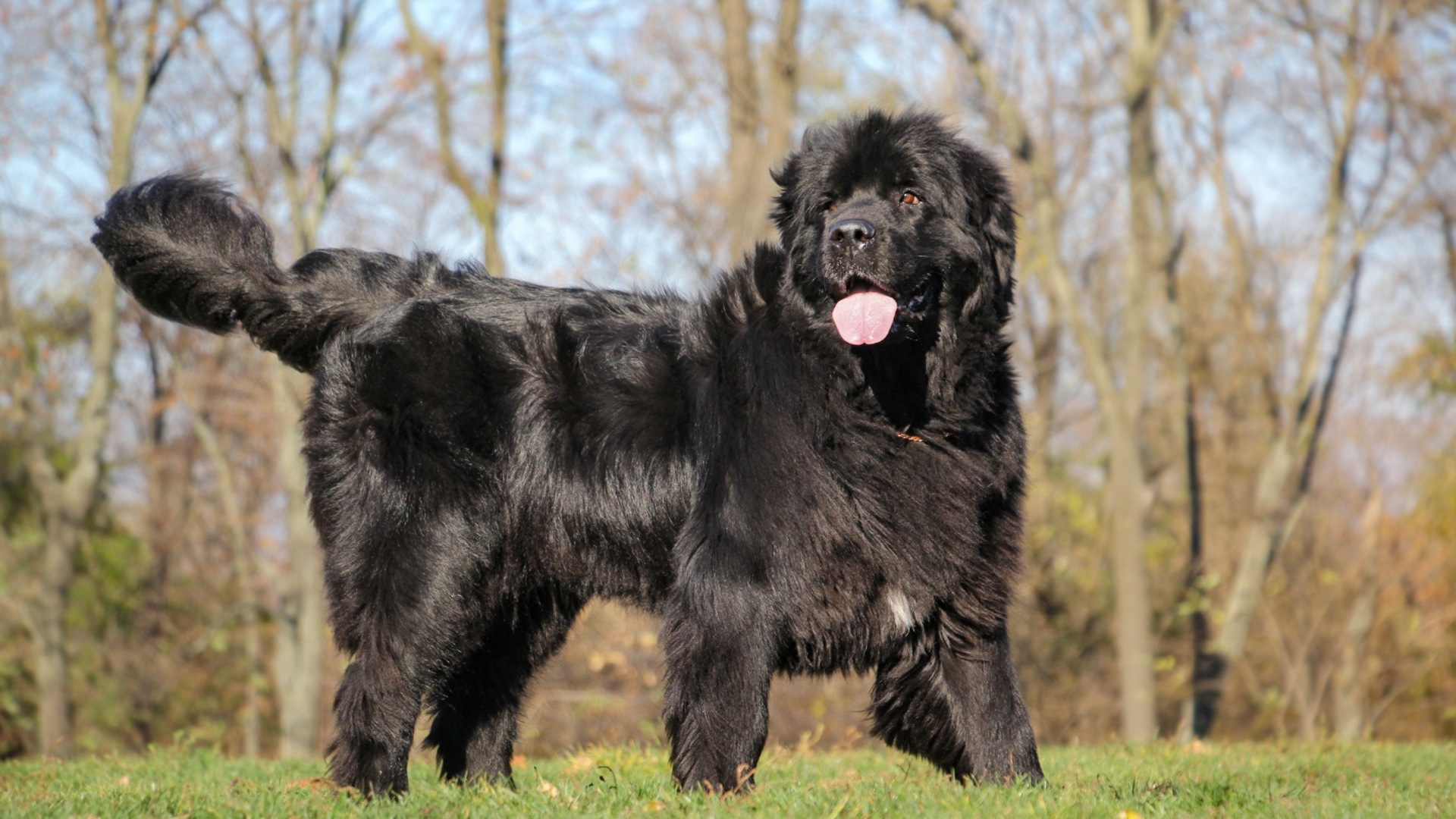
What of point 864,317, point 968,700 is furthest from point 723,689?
point 864,317

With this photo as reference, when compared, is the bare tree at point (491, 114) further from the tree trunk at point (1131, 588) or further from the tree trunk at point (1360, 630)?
the tree trunk at point (1360, 630)

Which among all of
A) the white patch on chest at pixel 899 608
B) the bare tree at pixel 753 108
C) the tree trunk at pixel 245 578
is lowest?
the tree trunk at pixel 245 578

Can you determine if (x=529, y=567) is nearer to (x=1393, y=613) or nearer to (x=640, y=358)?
(x=640, y=358)

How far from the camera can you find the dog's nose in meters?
4.02

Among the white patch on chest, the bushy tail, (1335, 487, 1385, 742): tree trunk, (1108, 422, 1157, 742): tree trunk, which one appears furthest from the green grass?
(1335, 487, 1385, 742): tree trunk

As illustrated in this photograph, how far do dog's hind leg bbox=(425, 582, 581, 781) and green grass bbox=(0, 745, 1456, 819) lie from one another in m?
0.14

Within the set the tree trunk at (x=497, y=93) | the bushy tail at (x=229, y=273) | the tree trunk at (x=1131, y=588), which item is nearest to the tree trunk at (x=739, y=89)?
the tree trunk at (x=497, y=93)

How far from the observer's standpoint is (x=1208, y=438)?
19328 mm

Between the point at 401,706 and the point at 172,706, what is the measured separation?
55.6ft

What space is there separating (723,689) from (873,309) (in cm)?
126

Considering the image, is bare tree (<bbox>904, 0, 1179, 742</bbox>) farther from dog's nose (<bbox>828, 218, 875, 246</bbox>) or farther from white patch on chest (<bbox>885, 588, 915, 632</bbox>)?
white patch on chest (<bbox>885, 588, 915, 632</bbox>)

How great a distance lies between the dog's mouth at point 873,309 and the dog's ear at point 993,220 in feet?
0.93

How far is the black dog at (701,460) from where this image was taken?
4027 mm

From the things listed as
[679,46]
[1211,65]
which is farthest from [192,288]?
[1211,65]
